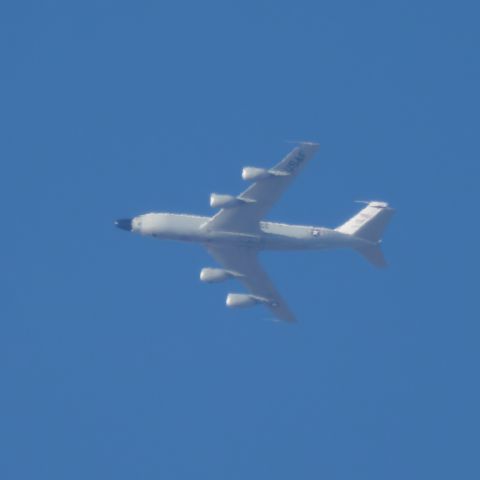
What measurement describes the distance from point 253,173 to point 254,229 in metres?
5.93

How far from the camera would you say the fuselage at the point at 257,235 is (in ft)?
425

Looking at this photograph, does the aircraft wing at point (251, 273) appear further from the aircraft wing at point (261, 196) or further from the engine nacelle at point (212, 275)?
the aircraft wing at point (261, 196)

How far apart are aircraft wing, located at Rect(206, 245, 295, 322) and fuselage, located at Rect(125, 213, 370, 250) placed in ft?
5.67

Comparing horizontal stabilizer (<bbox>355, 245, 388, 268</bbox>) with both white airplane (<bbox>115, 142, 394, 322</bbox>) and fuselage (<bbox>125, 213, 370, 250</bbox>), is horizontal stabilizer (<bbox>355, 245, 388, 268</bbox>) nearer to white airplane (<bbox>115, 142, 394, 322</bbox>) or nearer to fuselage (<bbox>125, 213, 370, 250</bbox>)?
white airplane (<bbox>115, 142, 394, 322</bbox>)

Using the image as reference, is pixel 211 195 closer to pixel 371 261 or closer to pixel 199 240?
pixel 199 240

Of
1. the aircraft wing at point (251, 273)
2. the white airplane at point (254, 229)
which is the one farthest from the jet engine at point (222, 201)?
the aircraft wing at point (251, 273)

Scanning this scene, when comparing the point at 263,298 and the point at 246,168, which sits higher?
the point at 246,168

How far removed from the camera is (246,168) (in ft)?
413

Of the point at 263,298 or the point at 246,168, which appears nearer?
the point at 246,168

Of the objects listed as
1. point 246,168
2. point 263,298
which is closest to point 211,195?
point 246,168

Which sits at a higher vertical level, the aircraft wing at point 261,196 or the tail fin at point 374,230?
the aircraft wing at point 261,196

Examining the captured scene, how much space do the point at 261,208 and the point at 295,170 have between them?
4607 mm

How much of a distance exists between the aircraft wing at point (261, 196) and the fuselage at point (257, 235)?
0.65 meters

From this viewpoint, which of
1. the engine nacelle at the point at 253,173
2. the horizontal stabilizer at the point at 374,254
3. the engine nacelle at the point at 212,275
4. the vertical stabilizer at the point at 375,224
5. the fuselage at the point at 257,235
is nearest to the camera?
the engine nacelle at the point at 253,173
